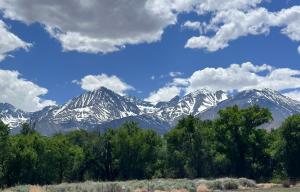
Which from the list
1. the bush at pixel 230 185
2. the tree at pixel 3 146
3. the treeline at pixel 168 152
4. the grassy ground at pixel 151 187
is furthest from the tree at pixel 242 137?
the tree at pixel 3 146

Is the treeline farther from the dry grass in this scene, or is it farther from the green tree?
the dry grass

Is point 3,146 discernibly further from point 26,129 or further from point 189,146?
point 26,129

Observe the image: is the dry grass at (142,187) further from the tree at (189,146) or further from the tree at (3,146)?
the tree at (189,146)

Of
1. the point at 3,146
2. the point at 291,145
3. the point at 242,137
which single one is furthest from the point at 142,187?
the point at 291,145

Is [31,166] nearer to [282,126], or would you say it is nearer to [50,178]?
[50,178]

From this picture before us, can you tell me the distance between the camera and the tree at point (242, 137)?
9981cm

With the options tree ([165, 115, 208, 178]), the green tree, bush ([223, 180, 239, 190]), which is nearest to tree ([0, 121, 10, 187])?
the green tree

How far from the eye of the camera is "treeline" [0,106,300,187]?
95.1 metres

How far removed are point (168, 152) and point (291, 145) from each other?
29701mm

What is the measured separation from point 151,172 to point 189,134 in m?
14.6

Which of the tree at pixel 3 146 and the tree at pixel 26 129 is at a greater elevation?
the tree at pixel 26 129

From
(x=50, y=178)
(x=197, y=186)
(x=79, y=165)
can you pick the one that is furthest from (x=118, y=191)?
(x=79, y=165)

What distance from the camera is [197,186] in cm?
6894

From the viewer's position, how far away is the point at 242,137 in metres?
99.2
